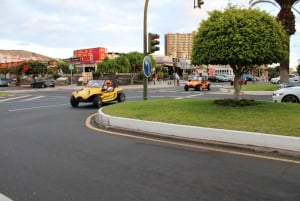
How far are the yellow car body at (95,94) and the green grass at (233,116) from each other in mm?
7345

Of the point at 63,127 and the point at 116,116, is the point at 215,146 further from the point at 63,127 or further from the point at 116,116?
the point at 63,127

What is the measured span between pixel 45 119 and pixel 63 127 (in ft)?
9.08

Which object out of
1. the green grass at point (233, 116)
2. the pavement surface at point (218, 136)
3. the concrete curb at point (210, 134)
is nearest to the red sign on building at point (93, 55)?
the green grass at point (233, 116)

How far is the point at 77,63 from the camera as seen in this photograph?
277 feet

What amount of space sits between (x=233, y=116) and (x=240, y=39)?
2.28 meters

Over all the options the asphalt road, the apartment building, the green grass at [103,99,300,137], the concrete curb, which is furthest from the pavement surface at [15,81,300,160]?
the apartment building

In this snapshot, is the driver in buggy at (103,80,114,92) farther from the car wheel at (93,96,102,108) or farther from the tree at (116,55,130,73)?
the tree at (116,55,130,73)

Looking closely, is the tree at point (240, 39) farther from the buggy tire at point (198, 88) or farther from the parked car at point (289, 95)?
the buggy tire at point (198, 88)

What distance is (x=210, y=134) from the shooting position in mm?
9406

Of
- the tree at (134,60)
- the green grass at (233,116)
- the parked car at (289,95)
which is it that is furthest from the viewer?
the tree at (134,60)

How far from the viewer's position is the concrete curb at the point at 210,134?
8.26m

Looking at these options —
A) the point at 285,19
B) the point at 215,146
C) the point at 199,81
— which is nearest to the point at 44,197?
the point at 215,146

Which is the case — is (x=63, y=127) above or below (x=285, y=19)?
below

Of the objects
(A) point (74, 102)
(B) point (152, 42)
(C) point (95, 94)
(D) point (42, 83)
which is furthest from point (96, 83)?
(D) point (42, 83)
